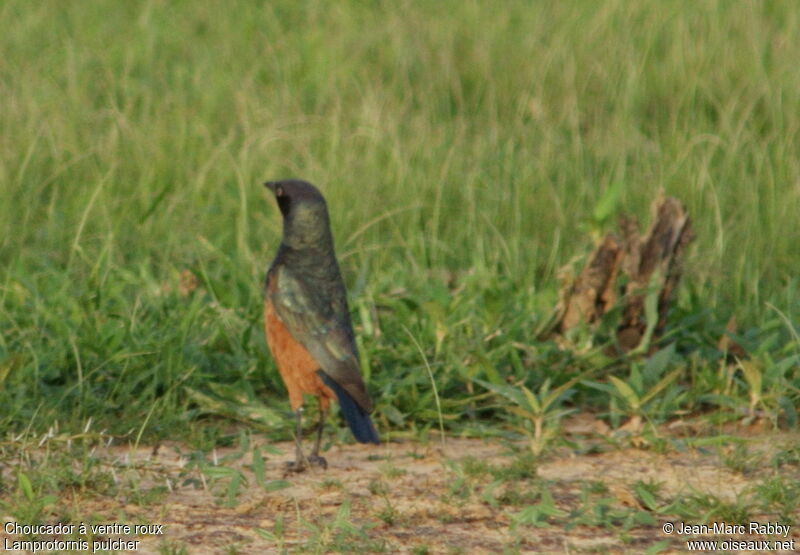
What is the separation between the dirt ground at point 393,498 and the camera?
342cm

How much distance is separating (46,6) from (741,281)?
5266 mm

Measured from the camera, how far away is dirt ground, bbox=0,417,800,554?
3418 mm

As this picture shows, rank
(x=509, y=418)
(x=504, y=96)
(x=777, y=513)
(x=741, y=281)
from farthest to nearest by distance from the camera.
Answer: (x=504, y=96) → (x=741, y=281) → (x=509, y=418) → (x=777, y=513)

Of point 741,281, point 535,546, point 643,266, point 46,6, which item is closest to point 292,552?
point 535,546

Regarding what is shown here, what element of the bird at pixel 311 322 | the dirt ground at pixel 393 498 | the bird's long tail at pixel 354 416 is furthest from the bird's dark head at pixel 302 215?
the dirt ground at pixel 393 498

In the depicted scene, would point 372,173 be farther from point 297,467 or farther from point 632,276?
point 297,467

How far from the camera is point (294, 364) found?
420cm

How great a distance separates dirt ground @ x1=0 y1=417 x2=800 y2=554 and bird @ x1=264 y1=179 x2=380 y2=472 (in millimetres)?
183

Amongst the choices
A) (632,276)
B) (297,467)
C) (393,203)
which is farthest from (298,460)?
(393,203)

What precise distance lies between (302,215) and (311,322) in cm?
35

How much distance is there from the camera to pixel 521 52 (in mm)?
8148

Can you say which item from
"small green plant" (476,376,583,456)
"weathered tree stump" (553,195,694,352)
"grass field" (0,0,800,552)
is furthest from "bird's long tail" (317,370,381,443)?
"weathered tree stump" (553,195,694,352)

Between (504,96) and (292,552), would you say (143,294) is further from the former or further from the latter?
(504,96)

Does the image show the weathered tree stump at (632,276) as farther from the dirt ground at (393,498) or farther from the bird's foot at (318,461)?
Answer: the bird's foot at (318,461)
